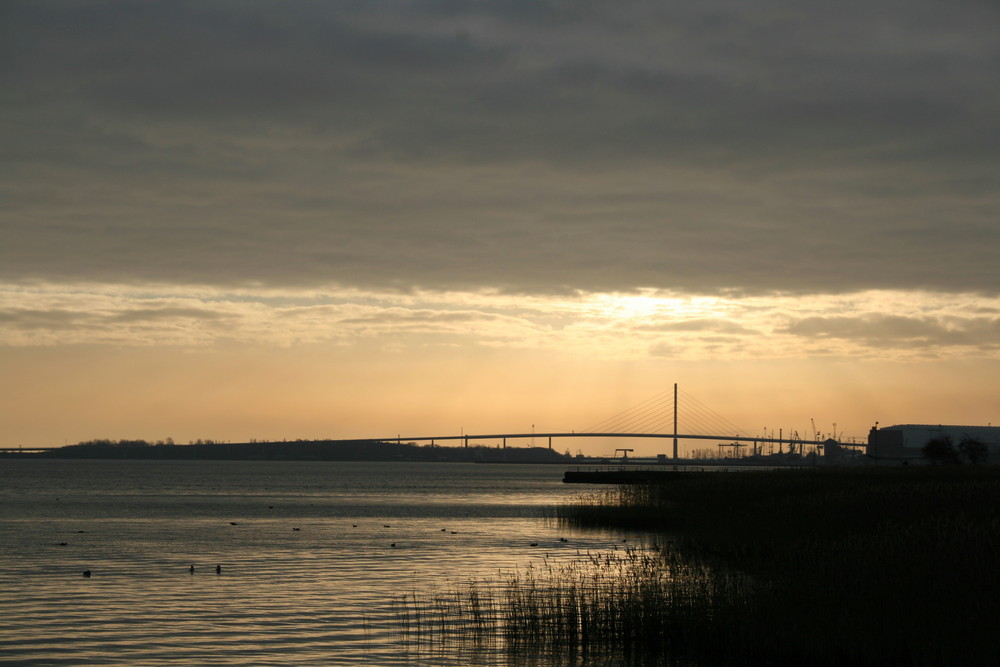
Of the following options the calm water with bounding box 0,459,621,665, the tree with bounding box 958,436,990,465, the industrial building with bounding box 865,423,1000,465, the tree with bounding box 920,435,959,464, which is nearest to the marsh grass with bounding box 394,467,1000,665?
the calm water with bounding box 0,459,621,665

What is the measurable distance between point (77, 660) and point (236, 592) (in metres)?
9.69

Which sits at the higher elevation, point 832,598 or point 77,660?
point 832,598

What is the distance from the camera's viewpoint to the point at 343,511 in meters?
76.5

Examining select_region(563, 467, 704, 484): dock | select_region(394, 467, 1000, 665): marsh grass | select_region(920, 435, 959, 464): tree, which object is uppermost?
select_region(920, 435, 959, 464): tree

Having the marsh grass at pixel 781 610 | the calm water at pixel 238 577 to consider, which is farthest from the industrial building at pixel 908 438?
the marsh grass at pixel 781 610

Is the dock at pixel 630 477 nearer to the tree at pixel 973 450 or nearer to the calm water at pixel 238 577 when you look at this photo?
the tree at pixel 973 450

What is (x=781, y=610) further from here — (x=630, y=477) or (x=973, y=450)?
(x=973, y=450)

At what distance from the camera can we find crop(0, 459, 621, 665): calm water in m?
22.1

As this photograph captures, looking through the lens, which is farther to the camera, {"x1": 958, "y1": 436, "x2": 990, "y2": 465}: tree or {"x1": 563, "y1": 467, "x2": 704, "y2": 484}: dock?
{"x1": 958, "y1": 436, "x2": 990, "y2": 465}: tree

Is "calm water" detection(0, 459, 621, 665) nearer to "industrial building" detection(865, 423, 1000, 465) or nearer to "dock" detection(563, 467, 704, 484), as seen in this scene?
"dock" detection(563, 467, 704, 484)

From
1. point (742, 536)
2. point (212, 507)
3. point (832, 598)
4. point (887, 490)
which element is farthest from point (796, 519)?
point (212, 507)

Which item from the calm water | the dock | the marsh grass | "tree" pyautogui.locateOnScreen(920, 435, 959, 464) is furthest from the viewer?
"tree" pyautogui.locateOnScreen(920, 435, 959, 464)

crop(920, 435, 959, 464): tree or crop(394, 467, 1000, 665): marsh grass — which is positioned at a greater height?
crop(920, 435, 959, 464): tree

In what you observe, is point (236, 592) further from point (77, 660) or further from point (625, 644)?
point (625, 644)
